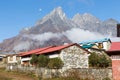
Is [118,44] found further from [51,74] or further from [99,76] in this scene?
[51,74]

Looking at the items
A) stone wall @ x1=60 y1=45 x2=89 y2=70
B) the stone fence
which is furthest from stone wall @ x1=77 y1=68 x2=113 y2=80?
stone wall @ x1=60 y1=45 x2=89 y2=70

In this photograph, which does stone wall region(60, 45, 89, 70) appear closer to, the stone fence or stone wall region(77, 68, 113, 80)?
the stone fence

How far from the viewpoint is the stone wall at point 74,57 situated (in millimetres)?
57534

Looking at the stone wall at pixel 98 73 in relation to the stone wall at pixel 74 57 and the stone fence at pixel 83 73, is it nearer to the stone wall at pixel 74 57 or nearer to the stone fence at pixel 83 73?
the stone fence at pixel 83 73

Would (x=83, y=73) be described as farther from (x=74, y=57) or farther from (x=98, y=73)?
(x=74, y=57)

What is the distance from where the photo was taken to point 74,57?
193 ft

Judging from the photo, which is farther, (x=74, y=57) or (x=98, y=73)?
(x=74, y=57)

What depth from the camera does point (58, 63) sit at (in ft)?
179

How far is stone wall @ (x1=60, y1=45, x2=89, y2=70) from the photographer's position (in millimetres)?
57534

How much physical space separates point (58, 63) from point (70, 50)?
17.2ft

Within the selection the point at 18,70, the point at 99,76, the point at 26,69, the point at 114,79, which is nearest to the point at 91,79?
the point at 99,76

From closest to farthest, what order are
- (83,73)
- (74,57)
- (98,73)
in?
(98,73), (83,73), (74,57)

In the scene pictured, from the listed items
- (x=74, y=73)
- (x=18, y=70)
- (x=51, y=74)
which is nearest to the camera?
(x=74, y=73)

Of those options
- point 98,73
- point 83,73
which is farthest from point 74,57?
point 98,73
